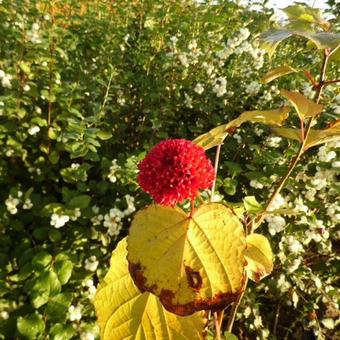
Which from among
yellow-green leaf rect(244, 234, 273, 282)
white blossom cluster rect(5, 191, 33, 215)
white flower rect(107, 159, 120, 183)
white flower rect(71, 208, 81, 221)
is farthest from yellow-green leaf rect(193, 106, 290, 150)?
white blossom cluster rect(5, 191, 33, 215)

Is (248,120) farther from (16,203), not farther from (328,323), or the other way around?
(328,323)

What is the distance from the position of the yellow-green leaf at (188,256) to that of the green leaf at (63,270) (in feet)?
2.51

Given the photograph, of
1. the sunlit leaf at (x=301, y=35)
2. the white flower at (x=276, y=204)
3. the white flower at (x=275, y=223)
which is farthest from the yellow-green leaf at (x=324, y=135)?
the white flower at (x=275, y=223)

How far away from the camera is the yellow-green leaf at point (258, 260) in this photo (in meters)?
0.80

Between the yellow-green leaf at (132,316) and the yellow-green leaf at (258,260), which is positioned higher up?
the yellow-green leaf at (258,260)

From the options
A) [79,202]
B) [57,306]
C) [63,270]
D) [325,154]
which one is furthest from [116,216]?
[325,154]

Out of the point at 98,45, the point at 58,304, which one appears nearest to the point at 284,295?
the point at 58,304

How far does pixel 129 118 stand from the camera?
2.08 m

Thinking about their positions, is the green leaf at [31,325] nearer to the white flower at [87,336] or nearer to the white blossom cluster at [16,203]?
the white flower at [87,336]

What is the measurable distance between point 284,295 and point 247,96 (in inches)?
39.7

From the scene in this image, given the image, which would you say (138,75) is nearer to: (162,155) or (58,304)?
(58,304)

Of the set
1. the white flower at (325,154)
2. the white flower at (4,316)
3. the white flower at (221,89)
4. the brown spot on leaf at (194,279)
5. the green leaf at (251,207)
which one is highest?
the brown spot on leaf at (194,279)

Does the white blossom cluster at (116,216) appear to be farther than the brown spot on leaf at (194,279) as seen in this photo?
Yes

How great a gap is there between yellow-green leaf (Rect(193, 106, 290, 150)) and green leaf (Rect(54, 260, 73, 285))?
0.74 m
